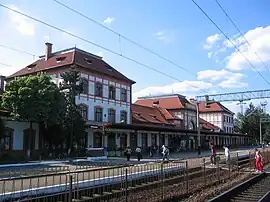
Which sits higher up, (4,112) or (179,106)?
(179,106)

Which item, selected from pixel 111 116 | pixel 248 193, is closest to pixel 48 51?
pixel 111 116

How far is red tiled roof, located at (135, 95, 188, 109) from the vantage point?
222 ft

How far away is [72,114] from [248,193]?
915 inches

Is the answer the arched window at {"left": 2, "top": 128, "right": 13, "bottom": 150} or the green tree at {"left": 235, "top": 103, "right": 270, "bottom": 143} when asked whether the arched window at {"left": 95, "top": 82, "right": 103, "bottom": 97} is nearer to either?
the arched window at {"left": 2, "top": 128, "right": 13, "bottom": 150}

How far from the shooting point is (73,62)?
41.5m

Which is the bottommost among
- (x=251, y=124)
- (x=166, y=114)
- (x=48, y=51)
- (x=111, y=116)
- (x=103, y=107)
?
(x=111, y=116)

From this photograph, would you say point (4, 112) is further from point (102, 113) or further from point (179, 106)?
point (179, 106)

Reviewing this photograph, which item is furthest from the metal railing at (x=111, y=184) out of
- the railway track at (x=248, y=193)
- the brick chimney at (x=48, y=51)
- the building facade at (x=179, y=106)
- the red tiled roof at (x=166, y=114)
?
the building facade at (x=179, y=106)

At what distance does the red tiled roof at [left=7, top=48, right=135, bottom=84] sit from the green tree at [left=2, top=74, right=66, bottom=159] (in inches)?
399

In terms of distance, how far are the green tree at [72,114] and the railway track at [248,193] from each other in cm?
2049

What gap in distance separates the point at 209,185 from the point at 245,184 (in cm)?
153

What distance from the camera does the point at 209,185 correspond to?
15.3 m

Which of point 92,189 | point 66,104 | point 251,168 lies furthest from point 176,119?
point 92,189

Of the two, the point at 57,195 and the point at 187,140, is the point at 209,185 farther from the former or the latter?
the point at 187,140
